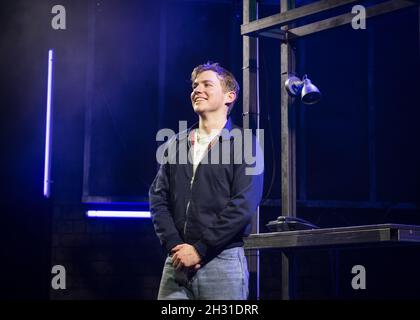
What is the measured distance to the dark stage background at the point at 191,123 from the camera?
6.23 meters

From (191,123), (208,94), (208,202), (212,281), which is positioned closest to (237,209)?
(208,202)

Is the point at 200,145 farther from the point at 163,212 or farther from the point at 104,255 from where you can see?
the point at 104,255

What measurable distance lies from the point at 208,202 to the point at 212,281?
39 centimetres

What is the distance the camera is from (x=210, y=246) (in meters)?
3.28

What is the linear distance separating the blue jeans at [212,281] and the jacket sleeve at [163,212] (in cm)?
11

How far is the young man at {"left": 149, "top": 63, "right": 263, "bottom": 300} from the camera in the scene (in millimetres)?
3297

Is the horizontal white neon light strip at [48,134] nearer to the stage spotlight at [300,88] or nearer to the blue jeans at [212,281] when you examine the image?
the stage spotlight at [300,88]

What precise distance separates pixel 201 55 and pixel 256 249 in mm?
3045

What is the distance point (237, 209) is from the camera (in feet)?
11.0

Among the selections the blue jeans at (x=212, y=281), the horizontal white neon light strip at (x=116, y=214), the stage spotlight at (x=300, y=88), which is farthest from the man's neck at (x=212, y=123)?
the horizontal white neon light strip at (x=116, y=214)

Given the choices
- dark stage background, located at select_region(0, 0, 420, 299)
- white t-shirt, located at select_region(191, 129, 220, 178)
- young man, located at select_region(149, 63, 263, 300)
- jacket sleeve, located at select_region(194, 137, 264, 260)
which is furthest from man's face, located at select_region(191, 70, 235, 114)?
dark stage background, located at select_region(0, 0, 420, 299)

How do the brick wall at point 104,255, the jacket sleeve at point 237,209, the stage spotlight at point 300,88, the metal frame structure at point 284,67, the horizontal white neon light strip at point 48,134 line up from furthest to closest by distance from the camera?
1. the brick wall at point 104,255
2. the horizontal white neon light strip at point 48,134
3. the stage spotlight at point 300,88
4. the metal frame structure at point 284,67
5. the jacket sleeve at point 237,209
